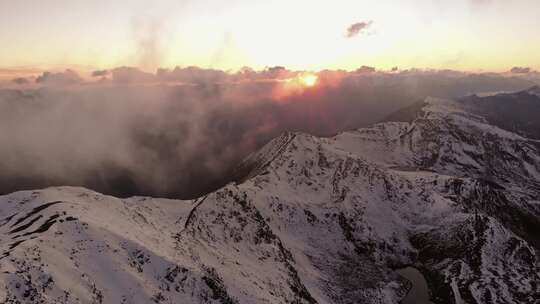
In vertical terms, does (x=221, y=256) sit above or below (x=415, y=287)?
above

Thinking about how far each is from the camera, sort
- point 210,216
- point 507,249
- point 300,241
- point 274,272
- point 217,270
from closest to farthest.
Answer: point 217,270 → point 274,272 → point 210,216 → point 300,241 → point 507,249

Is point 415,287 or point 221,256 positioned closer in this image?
point 221,256

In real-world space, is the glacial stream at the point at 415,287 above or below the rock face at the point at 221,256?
below

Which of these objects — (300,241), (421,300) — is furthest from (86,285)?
(421,300)

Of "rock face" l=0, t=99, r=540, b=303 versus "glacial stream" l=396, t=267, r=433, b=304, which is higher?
"rock face" l=0, t=99, r=540, b=303

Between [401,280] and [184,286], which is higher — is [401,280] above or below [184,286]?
below

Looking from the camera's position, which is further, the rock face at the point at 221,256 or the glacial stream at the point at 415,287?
the glacial stream at the point at 415,287

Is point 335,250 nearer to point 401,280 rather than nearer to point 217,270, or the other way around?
point 401,280

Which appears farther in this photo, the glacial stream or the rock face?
the glacial stream
